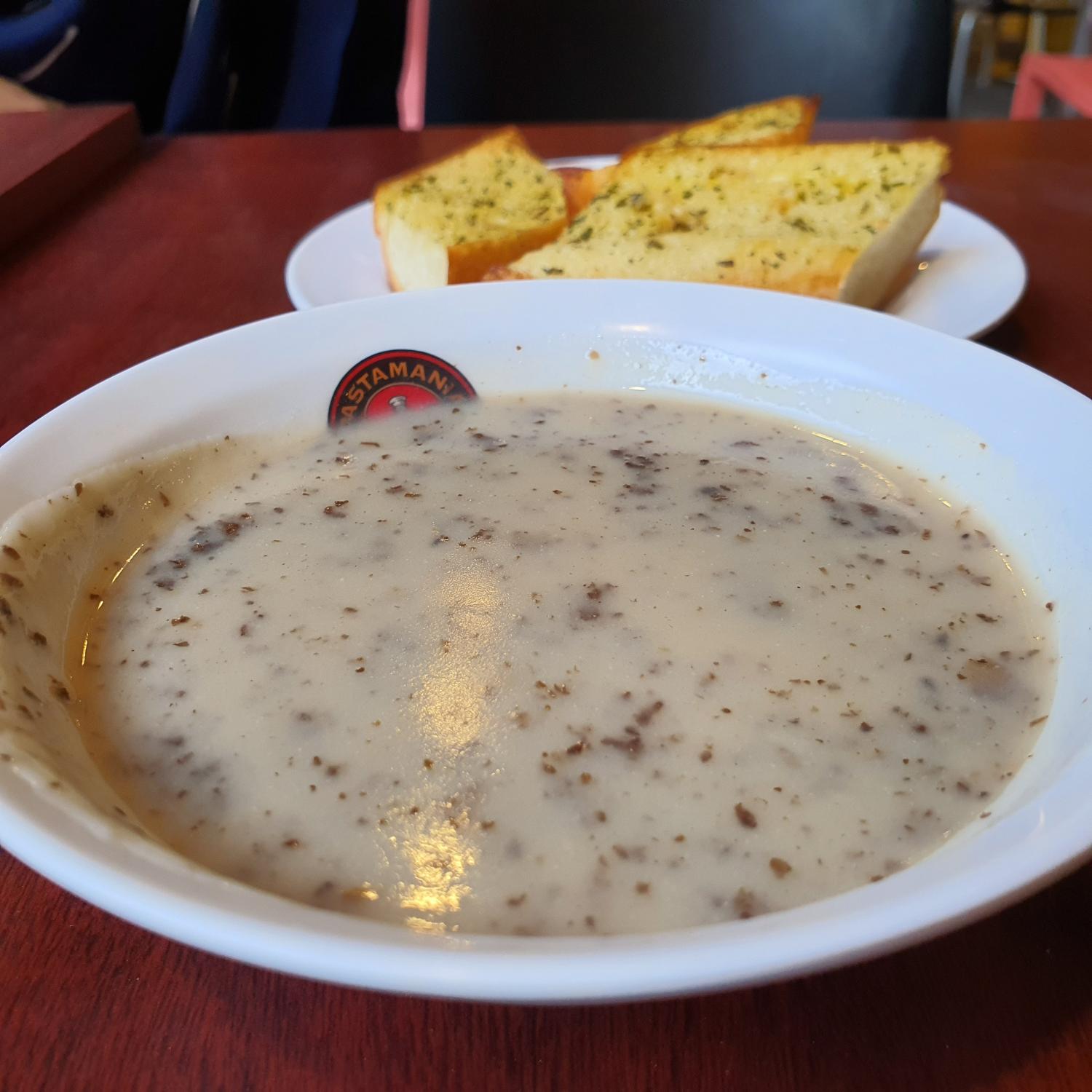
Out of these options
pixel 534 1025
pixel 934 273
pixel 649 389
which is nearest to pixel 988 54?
pixel 934 273

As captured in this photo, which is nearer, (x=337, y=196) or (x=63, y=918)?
(x=63, y=918)

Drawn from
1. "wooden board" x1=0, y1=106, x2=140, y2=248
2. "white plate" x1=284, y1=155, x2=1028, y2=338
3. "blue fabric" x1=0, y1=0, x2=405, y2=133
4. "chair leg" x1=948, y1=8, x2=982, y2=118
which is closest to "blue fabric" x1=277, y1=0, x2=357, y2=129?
"blue fabric" x1=0, y1=0, x2=405, y2=133

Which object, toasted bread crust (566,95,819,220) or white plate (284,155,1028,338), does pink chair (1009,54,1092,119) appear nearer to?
toasted bread crust (566,95,819,220)

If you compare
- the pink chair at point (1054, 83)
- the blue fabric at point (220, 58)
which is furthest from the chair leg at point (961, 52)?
the blue fabric at point (220, 58)

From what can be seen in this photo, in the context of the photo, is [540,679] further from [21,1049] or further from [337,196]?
[337,196]

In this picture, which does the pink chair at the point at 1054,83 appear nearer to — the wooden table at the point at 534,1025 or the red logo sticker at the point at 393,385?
the red logo sticker at the point at 393,385

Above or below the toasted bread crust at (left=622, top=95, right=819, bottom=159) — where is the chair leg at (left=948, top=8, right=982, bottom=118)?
below

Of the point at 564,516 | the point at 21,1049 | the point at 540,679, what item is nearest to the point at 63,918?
the point at 21,1049
